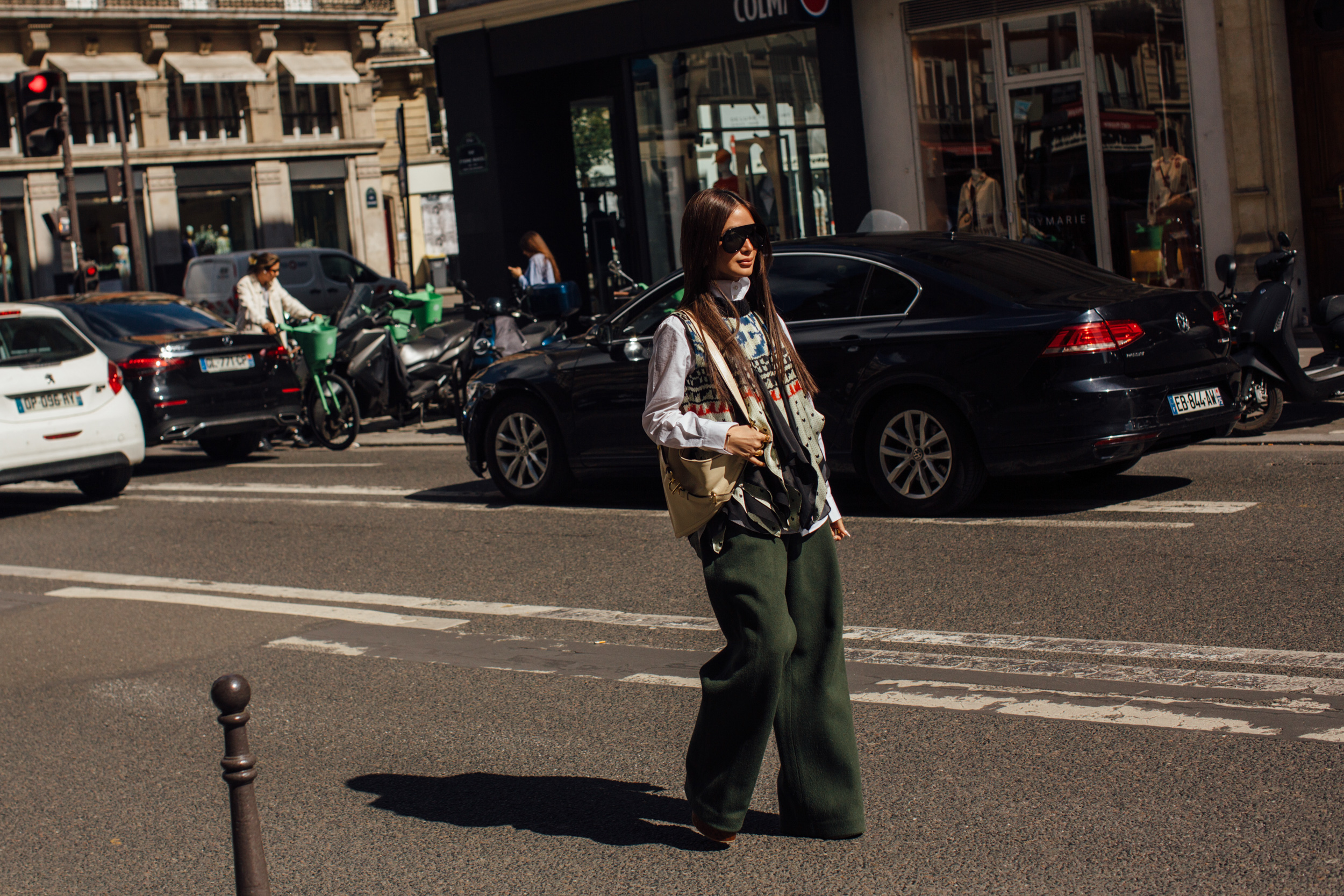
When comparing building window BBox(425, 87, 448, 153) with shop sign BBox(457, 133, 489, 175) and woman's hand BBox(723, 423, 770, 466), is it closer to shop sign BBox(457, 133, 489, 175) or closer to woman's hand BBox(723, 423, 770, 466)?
shop sign BBox(457, 133, 489, 175)

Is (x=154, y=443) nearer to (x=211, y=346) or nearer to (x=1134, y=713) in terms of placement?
(x=211, y=346)

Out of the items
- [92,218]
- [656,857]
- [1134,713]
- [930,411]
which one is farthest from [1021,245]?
[92,218]

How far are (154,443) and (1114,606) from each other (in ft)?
31.3

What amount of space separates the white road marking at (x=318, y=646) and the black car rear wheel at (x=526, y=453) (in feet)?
11.0

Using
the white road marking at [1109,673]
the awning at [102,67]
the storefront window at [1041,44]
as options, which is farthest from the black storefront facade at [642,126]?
the awning at [102,67]

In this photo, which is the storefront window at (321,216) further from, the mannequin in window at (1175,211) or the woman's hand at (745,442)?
the woman's hand at (745,442)

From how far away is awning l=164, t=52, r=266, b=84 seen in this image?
153 ft

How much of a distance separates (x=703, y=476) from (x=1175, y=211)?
42.4ft

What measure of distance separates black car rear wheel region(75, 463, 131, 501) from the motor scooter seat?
349 centimetres

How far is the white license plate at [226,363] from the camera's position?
13.9 m

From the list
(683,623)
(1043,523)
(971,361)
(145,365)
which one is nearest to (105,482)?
(145,365)

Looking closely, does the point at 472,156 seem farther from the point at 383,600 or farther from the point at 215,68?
the point at 215,68

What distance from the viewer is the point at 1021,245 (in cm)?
918

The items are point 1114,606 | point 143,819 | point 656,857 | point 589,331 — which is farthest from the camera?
point 589,331
